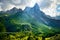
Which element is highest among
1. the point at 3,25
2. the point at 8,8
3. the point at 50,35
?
the point at 8,8

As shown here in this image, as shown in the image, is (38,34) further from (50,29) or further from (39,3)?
(39,3)

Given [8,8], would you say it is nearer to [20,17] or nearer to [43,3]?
[20,17]

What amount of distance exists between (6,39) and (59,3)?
2.22 m

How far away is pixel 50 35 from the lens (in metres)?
6.99

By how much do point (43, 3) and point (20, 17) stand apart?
933 millimetres

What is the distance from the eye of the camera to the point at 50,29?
7082 millimetres

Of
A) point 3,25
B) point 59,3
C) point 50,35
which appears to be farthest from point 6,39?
point 59,3

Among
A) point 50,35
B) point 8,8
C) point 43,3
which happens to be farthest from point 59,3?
point 8,8

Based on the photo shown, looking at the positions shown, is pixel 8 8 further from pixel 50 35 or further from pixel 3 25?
pixel 50 35

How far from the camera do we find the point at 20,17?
281 inches

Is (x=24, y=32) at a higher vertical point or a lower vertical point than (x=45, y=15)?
lower

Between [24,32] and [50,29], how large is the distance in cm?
90

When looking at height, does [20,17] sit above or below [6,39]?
above

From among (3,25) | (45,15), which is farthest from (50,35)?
(3,25)
